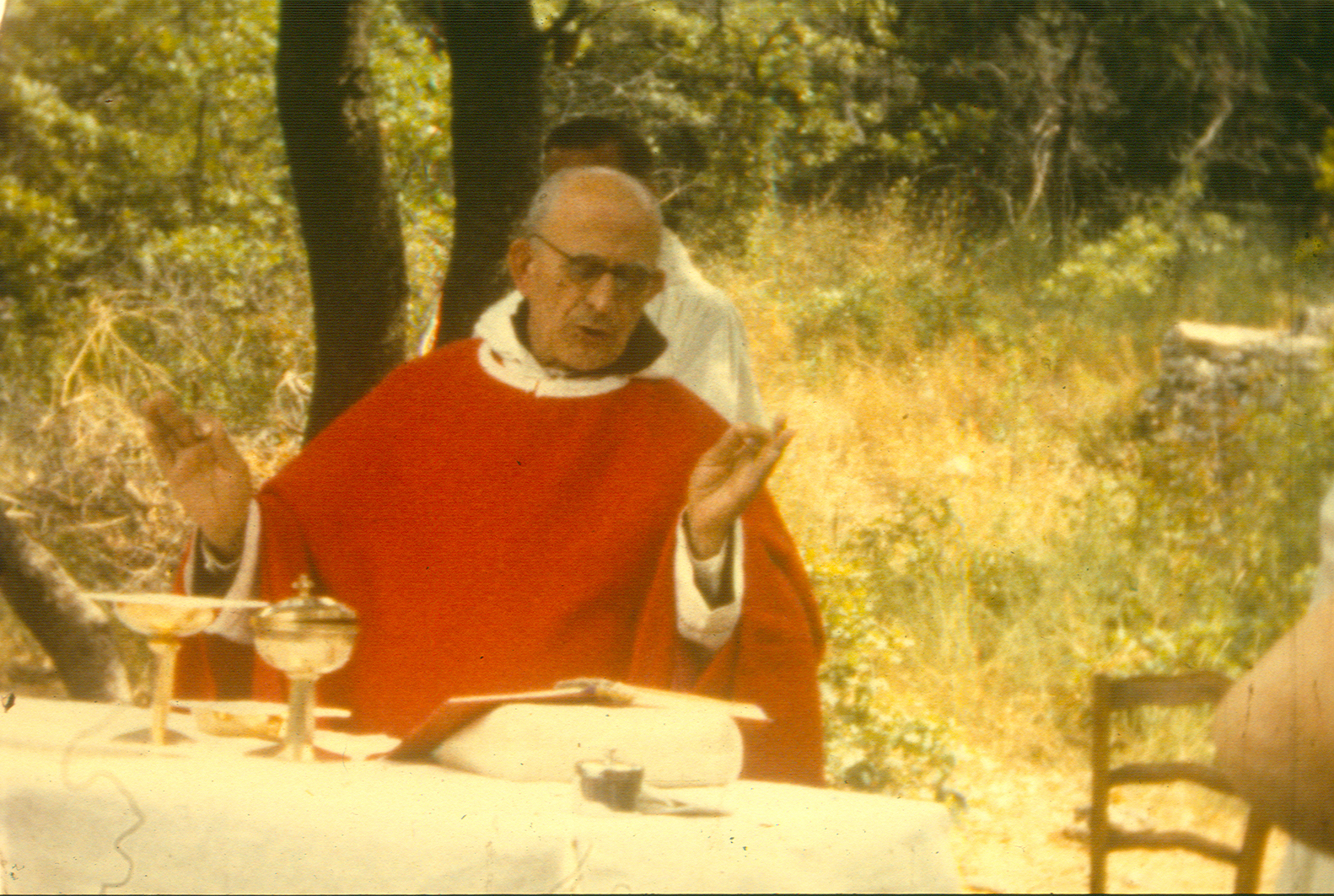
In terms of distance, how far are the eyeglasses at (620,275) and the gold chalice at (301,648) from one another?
80 cm

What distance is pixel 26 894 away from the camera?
2684mm

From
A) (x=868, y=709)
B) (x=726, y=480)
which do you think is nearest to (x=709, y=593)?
(x=726, y=480)

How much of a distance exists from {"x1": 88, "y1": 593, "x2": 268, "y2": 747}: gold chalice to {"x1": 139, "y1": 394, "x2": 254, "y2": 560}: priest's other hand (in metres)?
0.30

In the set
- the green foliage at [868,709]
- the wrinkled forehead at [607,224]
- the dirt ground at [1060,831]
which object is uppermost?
the wrinkled forehead at [607,224]

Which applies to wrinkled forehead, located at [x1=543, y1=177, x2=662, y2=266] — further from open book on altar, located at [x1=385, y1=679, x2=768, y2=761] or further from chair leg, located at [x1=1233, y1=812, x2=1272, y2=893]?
chair leg, located at [x1=1233, y1=812, x2=1272, y2=893]

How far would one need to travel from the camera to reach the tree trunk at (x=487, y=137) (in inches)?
118

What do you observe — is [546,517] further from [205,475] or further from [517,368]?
[205,475]

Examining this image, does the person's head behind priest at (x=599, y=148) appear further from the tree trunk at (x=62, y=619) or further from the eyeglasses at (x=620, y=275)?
the tree trunk at (x=62, y=619)

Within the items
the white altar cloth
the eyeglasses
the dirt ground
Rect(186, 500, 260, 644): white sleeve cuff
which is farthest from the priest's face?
the dirt ground

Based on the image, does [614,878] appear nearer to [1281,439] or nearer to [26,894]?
[26,894]

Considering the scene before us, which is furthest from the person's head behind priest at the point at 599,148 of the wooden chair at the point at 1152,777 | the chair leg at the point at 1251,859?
the chair leg at the point at 1251,859

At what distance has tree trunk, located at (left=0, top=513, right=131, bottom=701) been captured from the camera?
3250mm

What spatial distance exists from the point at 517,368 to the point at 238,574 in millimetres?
712

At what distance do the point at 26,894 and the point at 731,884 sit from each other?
1.40m
